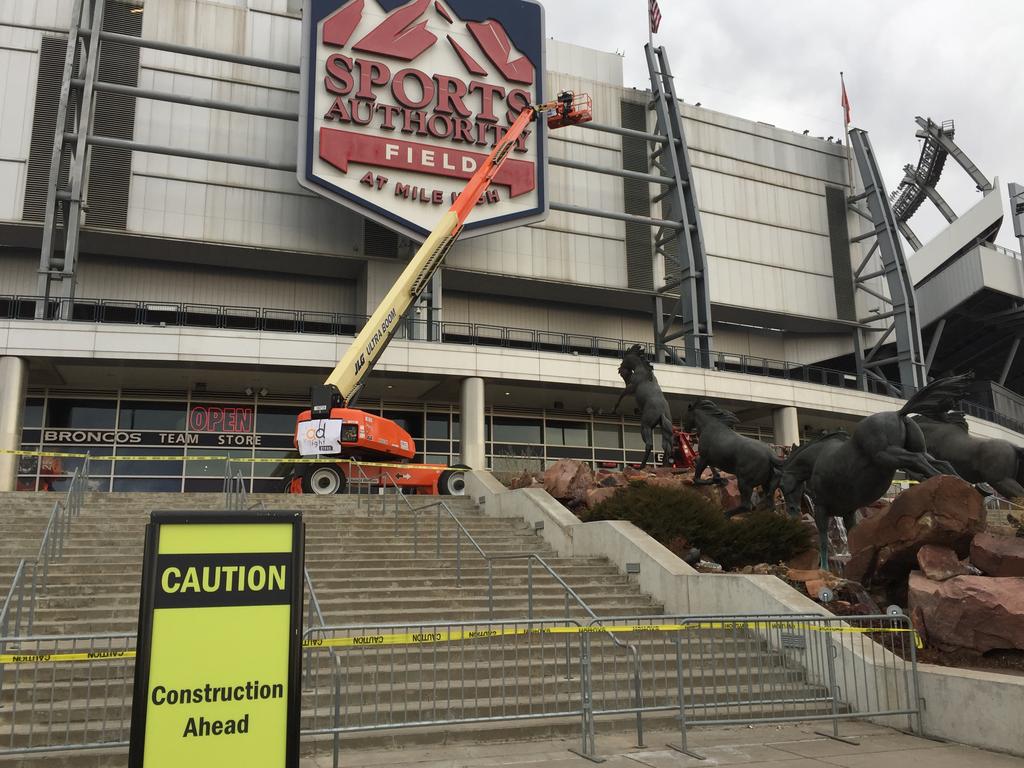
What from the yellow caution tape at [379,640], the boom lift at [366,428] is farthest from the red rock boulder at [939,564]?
the boom lift at [366,428]

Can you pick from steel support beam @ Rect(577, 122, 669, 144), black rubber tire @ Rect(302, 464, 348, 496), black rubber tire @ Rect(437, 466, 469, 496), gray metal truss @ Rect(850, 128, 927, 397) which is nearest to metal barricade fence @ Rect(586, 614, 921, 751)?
black rubber tire @ Rect(302, 464, 348, 496)

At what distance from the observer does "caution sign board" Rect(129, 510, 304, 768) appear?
425 cm

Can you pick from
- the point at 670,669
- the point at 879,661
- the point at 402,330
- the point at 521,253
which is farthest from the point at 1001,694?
the point at 521,253

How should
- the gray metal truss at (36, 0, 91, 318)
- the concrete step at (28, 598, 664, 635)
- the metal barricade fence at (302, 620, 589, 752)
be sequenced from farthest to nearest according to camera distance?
the gray metal truss at (36, 0, 91, 318)
the concrete step at (28, 598, 664, 635)
the metal barricade fence at (302, 620, 589, 752)

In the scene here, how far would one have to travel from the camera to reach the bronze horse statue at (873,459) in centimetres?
1382

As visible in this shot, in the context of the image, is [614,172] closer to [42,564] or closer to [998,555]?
[998,555]

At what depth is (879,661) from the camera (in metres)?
9.87

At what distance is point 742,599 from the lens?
12.0 meters

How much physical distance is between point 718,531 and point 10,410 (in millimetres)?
22753

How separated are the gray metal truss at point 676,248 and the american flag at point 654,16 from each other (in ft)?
3.48

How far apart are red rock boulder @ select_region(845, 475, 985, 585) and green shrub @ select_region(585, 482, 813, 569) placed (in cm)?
299

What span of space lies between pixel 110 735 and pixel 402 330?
27.1 m

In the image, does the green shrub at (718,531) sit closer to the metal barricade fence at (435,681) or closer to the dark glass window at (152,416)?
the metal barricade fence at (435,681)

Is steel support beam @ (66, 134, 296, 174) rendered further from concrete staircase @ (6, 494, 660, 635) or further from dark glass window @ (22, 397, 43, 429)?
concrete staircase @ (6, 494, 660, 635)
